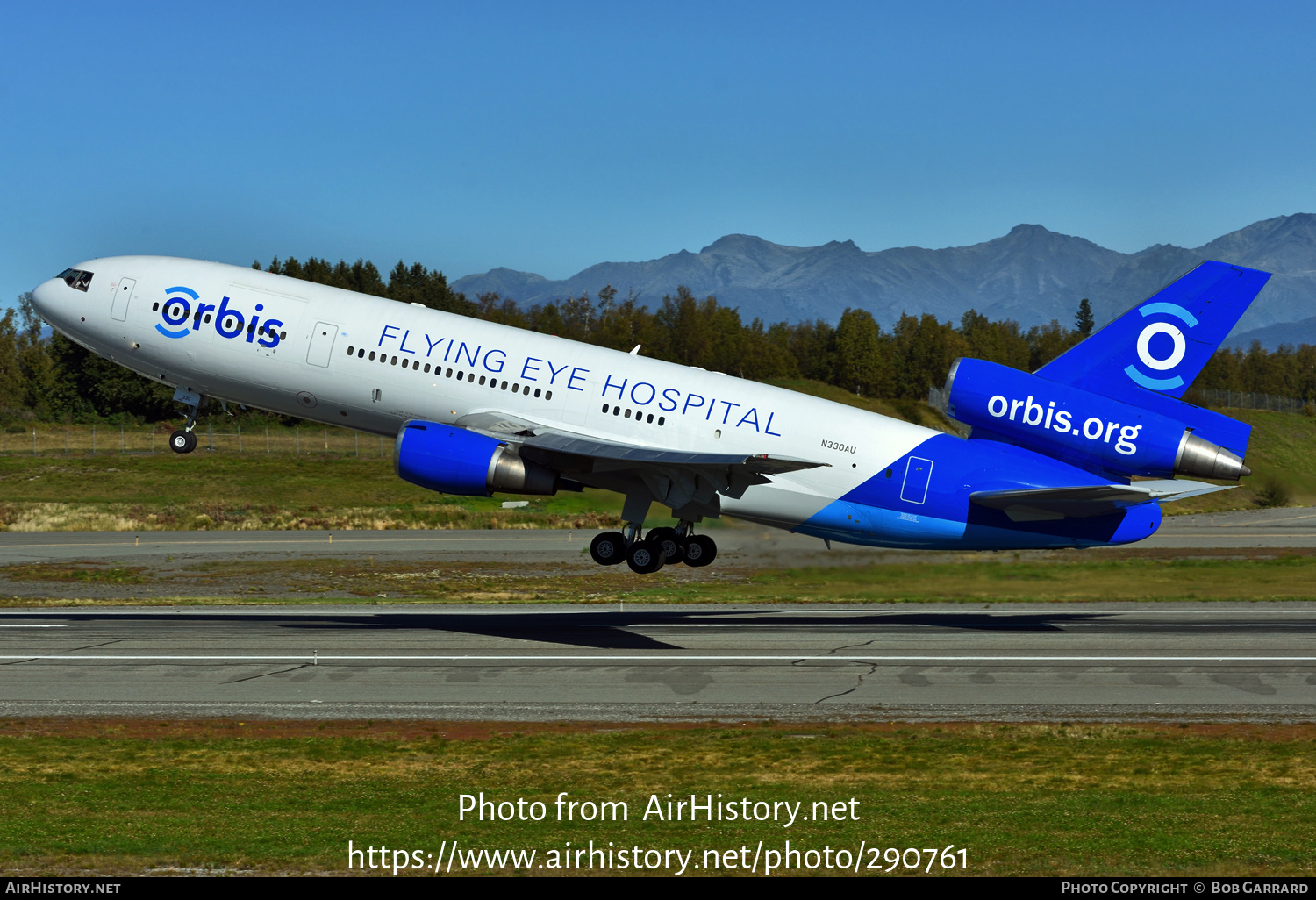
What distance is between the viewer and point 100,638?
3628 cm

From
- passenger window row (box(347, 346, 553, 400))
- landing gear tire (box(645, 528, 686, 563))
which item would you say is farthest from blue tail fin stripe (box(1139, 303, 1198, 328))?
passenger window row (box(347, 346, 553, 400))

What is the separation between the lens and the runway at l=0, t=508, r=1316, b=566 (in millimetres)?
62719

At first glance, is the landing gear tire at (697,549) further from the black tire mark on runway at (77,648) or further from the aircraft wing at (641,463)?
the black tire mark on runway at (77,648)

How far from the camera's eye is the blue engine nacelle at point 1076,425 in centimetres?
3362

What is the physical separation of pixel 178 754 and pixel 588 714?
8.74 meters

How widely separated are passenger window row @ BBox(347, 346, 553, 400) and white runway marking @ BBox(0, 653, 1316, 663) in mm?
7721

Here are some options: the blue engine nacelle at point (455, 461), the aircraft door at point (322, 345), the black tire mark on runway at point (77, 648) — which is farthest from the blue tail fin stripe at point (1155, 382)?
the black tire mark on runway at point (77, 648)

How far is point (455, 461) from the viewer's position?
1287 inches

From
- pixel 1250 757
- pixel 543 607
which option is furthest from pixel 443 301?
pixel 1250 757

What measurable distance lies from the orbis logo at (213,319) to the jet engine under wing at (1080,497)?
857 inches

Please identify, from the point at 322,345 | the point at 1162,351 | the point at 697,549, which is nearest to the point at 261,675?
the point at 322,345

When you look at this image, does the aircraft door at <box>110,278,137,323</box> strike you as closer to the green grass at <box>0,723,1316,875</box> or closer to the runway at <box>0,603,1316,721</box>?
the runway at <box>0,603,1316,721</box>

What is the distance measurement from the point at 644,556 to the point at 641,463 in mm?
4295

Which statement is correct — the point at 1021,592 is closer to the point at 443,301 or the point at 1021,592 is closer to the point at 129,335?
the point at 129,335
